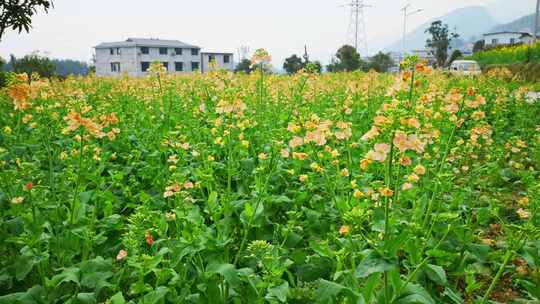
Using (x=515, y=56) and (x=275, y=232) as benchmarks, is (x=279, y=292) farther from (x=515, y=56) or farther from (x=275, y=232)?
(x=515, y=56)

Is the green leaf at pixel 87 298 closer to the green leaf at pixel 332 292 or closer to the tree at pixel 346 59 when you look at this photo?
the green leaf at pixel 332 292

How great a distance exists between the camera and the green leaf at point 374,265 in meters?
1.64

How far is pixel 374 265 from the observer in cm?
168

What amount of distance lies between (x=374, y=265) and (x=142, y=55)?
6692cm

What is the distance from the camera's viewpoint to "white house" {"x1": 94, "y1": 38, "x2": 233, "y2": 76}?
63.0 meters

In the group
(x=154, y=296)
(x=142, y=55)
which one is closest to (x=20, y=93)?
(x=154, y=296)

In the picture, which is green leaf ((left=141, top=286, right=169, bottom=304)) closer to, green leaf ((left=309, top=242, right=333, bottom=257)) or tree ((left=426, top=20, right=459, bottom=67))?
green leaf ((left=309, top=242, right=333, bottom=257))

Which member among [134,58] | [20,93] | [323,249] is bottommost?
[323,249]

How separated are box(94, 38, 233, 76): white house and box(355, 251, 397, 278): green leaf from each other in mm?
62263

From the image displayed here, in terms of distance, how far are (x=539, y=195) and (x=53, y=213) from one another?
306 cm

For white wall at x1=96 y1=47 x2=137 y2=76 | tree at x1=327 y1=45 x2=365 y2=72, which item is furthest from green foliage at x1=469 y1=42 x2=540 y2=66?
white wall at x1=96 y1=47 x2=137 y2=76

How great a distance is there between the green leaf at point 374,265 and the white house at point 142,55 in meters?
62.3

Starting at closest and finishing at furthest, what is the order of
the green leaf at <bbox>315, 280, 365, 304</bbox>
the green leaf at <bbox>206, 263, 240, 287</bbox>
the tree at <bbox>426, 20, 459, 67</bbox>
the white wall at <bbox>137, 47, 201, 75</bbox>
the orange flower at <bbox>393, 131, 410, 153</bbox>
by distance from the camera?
the orange flower at <bbox>393, 131, 410, 153</bbox> < the green leaf at <bbox>315, 280, 365, 304</bbox> < the green leaf at <bbox>206, 263, 240, 287</bbox> < the tree at <bbox>426, 20, 459, 67</bbox> < the white wall at <bbox>137, 47, 201, 75</bbox>

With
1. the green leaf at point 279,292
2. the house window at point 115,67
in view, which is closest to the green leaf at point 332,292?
the green leaf at point 279,292
